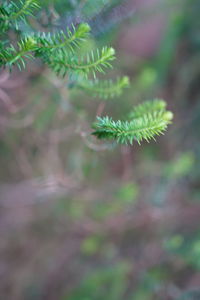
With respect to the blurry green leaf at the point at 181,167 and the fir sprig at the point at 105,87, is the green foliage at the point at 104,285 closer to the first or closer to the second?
the blurry green leaf at the point at 181,167

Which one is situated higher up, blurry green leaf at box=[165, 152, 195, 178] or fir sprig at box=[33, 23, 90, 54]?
blurry green leaf at box=[165, 152, 195, 178]

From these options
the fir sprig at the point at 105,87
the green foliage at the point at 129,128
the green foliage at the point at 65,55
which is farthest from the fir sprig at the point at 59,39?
the fir sprig at the point at 105,87

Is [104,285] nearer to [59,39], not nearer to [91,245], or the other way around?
[91,245]

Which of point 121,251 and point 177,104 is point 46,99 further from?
point 121,251

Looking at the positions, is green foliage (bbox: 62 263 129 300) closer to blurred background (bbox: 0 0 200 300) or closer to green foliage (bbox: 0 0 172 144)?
blurred background (bbox: 0 0 200 300)

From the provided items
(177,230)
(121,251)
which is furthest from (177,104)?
(121,251)

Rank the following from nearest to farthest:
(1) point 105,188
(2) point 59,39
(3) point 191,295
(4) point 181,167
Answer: (2) point 59,39
(3) point 191,295
(4) point 181,167
(1) point 105,188

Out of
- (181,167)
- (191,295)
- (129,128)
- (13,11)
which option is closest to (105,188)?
(181,167)

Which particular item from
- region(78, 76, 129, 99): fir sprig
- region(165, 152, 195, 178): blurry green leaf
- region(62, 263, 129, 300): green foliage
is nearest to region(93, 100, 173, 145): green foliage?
region(78, 76, 129, 99): fir sprig
